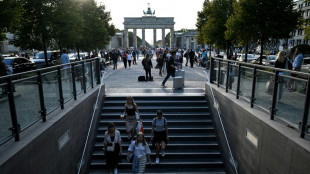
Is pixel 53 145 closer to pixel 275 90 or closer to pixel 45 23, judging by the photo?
pixel 275 90

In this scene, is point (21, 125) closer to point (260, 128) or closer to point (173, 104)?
point (260, 128)

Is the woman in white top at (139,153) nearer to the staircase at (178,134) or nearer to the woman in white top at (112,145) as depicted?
the woman in white top at (112,145)

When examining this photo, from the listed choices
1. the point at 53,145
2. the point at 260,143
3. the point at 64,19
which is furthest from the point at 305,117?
the point at 64,19

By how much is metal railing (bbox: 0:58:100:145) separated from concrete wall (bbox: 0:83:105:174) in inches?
7.4

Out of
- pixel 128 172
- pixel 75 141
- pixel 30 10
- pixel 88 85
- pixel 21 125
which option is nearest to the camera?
pixel 21 125

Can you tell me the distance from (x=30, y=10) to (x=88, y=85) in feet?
33.4

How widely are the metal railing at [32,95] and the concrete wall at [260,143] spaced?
4.98 metres

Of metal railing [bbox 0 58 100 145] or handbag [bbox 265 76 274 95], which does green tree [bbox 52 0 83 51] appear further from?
handbag [bbox 265 76 274 95]

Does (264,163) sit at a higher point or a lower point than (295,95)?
lower

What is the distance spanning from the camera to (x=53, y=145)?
549 centimetres

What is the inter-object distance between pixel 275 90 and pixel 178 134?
4222 mm

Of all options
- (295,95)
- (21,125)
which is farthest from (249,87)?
(21,125)

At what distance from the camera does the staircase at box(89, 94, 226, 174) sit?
26.1 ft

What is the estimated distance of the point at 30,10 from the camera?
16.7 metres
